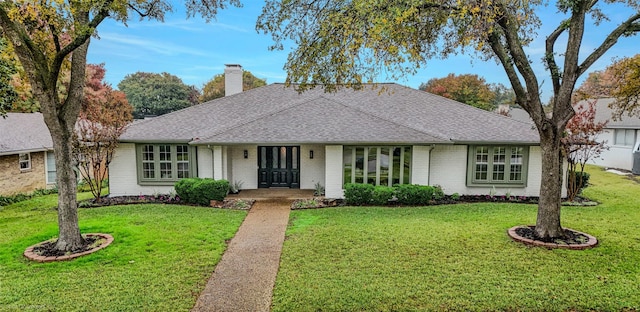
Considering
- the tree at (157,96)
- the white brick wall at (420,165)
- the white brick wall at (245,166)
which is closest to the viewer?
the white brick wall at (420,165)

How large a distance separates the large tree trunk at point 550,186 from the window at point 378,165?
5221 millimetres

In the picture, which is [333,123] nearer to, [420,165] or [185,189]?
[420,165]

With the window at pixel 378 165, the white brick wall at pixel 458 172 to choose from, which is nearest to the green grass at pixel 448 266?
the window at pixel 378 165

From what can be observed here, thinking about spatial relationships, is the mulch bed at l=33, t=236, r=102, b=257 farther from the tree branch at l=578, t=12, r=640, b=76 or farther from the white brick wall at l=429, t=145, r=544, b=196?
the tree branch at l=578, t=12, r=640, b=76

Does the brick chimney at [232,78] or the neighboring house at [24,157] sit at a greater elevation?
the brick chimney at [232,78]

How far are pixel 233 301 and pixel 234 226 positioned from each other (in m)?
4.31

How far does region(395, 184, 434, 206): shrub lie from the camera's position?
12.3 m

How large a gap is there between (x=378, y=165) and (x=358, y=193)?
1.52 m

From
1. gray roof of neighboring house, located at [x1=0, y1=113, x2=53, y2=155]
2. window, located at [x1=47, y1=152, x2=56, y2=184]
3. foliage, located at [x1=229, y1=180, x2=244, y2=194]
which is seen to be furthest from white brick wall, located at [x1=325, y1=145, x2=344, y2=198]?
window, located at [x1=47, y1=152, x2=56, y2=184]

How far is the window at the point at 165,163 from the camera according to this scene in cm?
1357

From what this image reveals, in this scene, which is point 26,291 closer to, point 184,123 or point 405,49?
point 405,49

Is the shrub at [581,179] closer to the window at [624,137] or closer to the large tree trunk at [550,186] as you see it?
the large tree trunk at [550,186]

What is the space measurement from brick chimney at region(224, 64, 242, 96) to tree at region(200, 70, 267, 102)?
91.9 ft

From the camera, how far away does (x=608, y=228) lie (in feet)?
30.8
